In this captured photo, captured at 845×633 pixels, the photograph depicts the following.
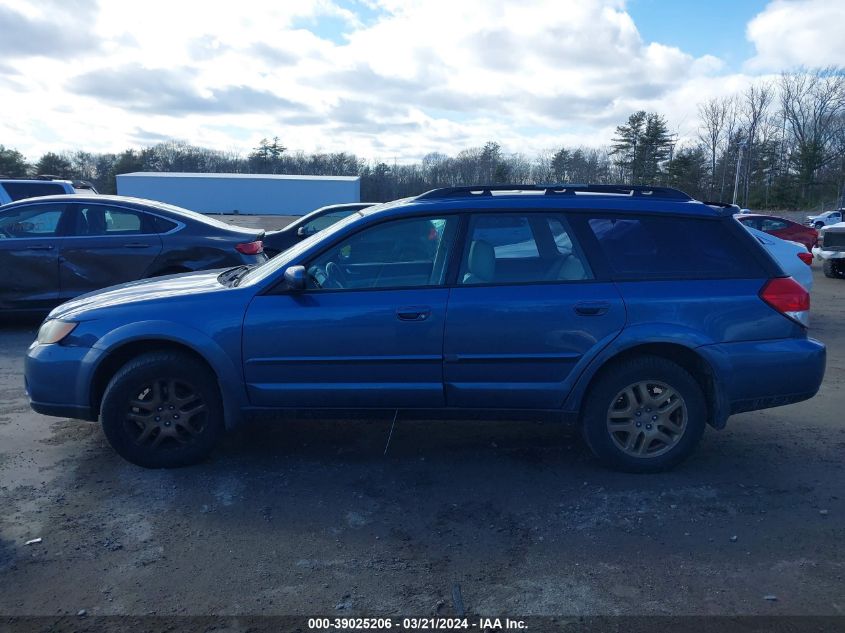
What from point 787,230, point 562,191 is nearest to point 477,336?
point 562,191

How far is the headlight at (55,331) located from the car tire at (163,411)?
426mm

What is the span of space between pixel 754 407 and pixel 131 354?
396 centimetres

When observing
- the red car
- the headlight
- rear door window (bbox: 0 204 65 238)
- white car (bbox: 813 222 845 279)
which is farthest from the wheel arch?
the red car

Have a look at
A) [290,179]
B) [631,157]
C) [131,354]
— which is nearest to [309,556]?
[131,354]

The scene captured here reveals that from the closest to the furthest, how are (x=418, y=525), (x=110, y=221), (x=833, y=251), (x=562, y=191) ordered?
(x=418, y=525) → (x=562, y=191) → (x=110, y=221) → (x=833, y=251)

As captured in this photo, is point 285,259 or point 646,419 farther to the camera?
point 285,259

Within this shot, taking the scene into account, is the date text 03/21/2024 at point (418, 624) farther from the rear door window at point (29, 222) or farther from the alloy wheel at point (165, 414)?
the rear door window at point (29, 222)

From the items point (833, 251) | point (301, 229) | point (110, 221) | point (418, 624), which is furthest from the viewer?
point (833, 251)

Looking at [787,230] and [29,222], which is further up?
[787,230]

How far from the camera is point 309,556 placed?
369 centimetres

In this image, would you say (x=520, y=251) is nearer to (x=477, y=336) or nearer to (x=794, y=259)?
(x=477, y=336)

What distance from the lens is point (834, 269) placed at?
1767 centimetres

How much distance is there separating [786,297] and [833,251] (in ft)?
48.3

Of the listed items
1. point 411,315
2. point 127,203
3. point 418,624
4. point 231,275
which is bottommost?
point 418,624
